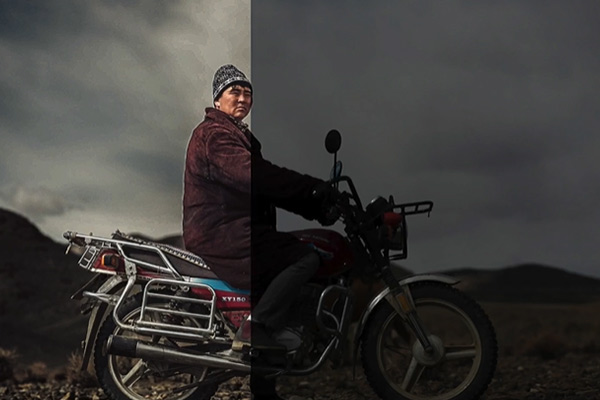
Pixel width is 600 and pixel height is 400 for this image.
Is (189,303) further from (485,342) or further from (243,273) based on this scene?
(485,342)

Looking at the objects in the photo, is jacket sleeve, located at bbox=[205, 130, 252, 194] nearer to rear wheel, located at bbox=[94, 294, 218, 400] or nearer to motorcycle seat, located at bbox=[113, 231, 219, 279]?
motorcycle seat, located at bbox=[113, 231, 219, 279]

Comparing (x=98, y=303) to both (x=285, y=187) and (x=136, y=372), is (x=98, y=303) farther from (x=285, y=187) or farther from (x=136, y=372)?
(x=285, y=187)

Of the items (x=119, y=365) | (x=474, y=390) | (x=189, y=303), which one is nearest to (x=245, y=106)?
A: (x=189, y=303)

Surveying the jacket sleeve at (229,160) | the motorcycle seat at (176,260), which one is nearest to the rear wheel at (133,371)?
the motorcycle seat at (176,260)

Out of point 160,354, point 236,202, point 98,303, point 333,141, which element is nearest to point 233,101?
point 236,202

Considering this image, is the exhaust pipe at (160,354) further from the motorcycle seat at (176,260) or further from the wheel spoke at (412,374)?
the wheel spoke at (412,374)

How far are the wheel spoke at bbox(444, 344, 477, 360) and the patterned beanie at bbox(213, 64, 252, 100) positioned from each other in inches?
74.3

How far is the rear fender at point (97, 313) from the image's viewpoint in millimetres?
5277

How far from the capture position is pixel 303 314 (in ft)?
17.2

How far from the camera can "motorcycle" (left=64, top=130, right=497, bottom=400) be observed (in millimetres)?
5188

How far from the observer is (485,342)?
17.0ft

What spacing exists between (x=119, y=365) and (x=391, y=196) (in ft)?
6.11

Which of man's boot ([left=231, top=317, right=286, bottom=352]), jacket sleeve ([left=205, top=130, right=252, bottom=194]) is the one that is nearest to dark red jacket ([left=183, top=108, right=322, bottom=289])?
jacket sleeve ([left=205, top=130, right=252, bottom=194])

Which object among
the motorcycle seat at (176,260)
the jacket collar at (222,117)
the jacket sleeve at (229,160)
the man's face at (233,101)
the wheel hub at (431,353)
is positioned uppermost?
the man's face at (233,101)
